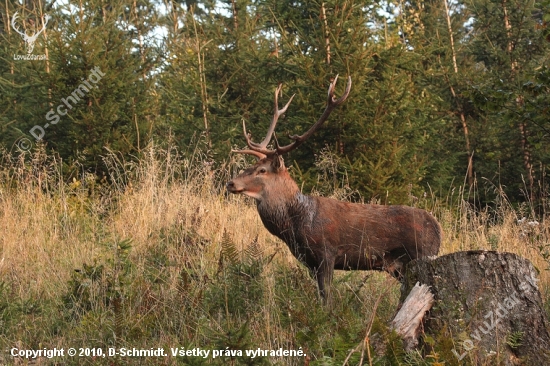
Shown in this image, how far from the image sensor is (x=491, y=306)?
15.2 ft

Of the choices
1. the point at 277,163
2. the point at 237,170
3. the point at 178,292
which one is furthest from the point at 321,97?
the point at 178,292

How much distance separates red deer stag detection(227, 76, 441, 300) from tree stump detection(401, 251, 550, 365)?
2.09 metres

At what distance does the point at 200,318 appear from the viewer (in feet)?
17.3

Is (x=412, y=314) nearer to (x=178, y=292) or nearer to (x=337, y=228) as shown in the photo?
(x=178, y=292)

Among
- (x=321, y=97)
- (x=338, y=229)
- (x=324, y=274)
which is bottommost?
(x=324, y=274)

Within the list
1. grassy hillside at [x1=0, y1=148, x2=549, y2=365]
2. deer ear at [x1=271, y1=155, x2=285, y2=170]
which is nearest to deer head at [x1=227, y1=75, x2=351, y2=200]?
deer ear at [x1=271, y1=155, x2=285, y2=170]

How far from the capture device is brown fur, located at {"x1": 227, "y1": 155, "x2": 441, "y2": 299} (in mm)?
6871

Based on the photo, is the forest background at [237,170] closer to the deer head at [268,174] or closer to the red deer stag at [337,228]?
the red deer stag at [337,228]

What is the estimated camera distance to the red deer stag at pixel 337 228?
6.87m

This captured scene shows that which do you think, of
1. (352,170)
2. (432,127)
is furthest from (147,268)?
(432,127)

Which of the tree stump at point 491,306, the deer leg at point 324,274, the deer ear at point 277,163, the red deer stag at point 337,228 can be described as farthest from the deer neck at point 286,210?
the tree stump at point 491,306

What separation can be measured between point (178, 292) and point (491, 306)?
2.40m

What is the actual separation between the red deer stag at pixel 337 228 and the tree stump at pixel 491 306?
2.09 meters

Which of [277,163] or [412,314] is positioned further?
[277,163]
